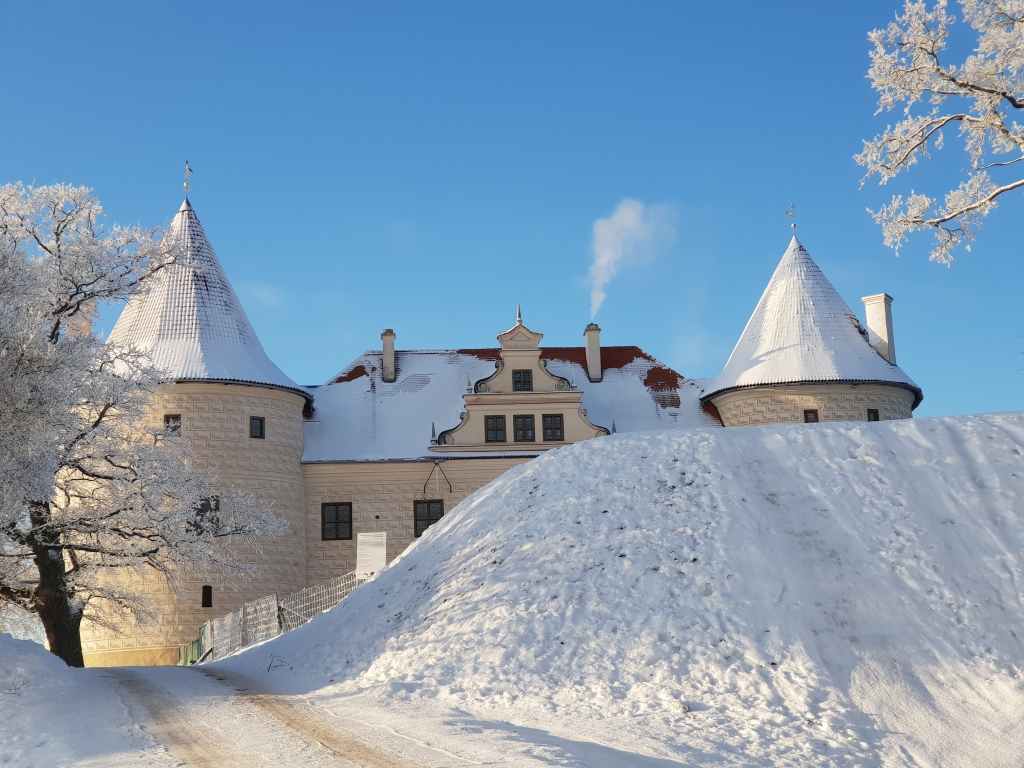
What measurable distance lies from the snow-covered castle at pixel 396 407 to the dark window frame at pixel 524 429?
0.03 m

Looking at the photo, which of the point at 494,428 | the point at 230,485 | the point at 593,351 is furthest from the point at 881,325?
the point at 230,485

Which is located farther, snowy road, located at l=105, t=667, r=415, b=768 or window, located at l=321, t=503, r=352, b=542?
window, located at l=321, t=503, r=352, b=542

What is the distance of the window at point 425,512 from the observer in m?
33.0

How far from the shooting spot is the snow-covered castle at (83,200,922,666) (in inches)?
1224

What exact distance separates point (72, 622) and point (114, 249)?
7.09 m

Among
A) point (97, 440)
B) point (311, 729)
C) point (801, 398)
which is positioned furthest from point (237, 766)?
point (801, 398)

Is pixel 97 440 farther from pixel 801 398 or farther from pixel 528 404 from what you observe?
pixel 801 398

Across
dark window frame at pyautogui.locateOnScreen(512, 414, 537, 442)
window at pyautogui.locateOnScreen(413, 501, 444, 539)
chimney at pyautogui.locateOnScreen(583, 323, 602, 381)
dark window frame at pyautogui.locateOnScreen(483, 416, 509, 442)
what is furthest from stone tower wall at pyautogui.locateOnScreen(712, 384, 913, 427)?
window at pyautogui.locateOnScreen(413, 501, 444, 539)

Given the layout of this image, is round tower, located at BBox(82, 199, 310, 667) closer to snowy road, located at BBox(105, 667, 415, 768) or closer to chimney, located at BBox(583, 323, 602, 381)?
chimney, located at BBox(583, 323, 602, 381)

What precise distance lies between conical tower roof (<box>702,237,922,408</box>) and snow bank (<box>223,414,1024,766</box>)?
13.6 m

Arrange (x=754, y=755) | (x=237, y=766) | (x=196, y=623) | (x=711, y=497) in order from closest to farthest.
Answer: (x=237, y=766) < (x=754, y=755) < (x=711, y=497) < (x=196, y=623)

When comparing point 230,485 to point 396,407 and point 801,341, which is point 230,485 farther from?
point 801,341

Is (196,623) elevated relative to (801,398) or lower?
lower

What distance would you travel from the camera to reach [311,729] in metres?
11.4
